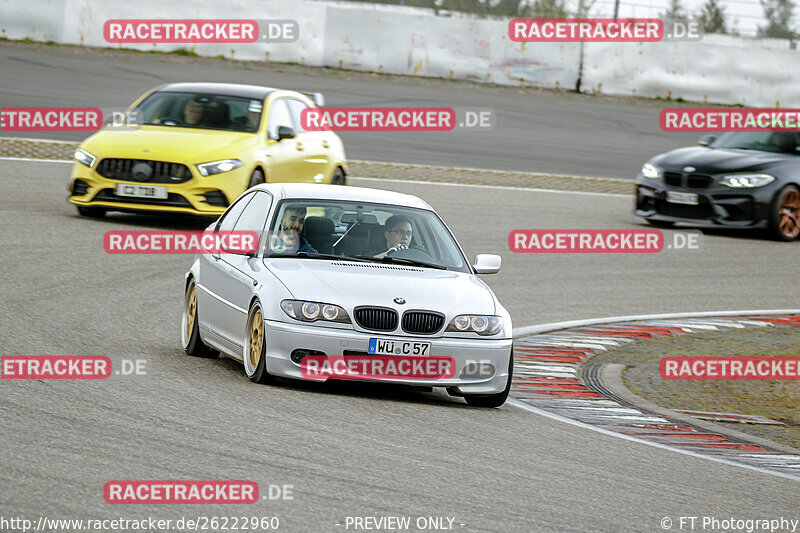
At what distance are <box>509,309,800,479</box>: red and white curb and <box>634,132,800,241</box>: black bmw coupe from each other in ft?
15.8

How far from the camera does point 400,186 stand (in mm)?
20672

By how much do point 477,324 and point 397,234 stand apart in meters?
1.12

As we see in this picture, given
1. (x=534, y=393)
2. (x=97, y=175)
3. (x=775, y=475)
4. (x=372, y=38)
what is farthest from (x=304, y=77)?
(x=775, y=475)

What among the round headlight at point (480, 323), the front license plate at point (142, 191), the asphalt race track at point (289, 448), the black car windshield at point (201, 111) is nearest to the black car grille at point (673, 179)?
the black car windshield at point (201, 111)

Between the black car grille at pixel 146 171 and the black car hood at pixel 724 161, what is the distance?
23.1 feet

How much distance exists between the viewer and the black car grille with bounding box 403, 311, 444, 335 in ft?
28.1

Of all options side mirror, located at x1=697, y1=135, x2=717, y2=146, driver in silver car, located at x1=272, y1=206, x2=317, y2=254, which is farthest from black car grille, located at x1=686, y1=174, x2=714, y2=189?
driver in silver car, located at x1=272, y1=206, x2=317, y2=254

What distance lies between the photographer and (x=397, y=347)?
27.8ft

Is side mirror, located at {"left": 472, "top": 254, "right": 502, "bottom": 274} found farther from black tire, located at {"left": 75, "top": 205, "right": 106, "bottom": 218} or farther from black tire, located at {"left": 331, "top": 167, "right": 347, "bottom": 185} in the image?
black tire, located at {"left": 331, "top": 167, "right": 347, "bottom": 185}

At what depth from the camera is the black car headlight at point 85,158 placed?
1562 cm

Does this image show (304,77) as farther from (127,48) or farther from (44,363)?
(44,363)

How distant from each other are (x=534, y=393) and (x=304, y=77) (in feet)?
63.5

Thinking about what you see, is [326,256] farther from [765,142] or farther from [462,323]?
[765,142]

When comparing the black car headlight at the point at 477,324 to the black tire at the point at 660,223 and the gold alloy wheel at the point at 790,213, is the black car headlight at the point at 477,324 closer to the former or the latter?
the gold alloy wheel at the point at 790,213
